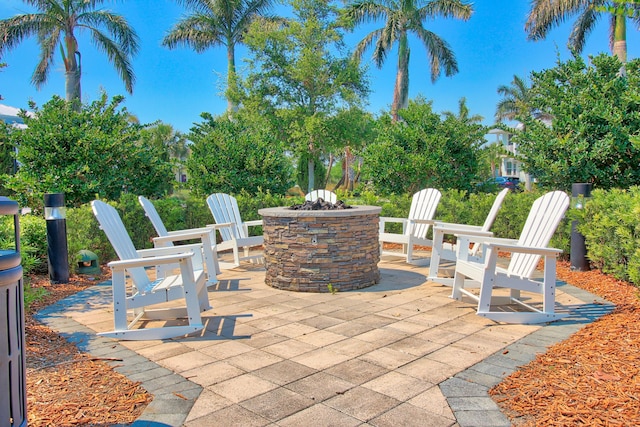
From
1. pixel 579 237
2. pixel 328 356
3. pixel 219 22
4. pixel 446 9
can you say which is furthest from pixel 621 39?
pixel 219 22

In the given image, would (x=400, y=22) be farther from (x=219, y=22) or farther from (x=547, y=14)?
(x=219, y=22)

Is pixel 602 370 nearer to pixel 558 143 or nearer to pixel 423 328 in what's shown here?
pixel 423 328

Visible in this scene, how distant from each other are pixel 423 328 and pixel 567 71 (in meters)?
5.68

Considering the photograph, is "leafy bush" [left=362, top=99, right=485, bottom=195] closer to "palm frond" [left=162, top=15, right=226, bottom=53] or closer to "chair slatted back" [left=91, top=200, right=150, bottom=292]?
"chair slatted back" [left=91, top=200, right=150, bottom=292]

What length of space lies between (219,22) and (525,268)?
2256cm

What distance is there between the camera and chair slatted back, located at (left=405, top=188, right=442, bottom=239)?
6.78 meters

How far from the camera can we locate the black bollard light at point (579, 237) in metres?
5.95

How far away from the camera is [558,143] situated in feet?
23.2

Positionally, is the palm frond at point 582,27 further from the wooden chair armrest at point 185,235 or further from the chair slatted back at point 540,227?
the wooden chair armrest at point 185,235

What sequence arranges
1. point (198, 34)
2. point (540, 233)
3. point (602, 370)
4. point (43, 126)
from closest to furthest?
point (602, 370)
point (540, 233)
point (43, 126)
point (198, 34)

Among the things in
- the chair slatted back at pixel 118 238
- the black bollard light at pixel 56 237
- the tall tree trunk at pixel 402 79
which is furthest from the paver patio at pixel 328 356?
the tall tree trunk at pixel 402 79

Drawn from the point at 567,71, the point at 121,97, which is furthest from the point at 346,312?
the point at 121,97

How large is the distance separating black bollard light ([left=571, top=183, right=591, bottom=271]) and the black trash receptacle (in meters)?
5.95

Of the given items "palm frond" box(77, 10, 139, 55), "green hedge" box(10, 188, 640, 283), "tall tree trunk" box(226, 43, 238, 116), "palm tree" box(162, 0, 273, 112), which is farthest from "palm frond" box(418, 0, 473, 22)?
"green hedge" box(10, 188, 640, 283)
